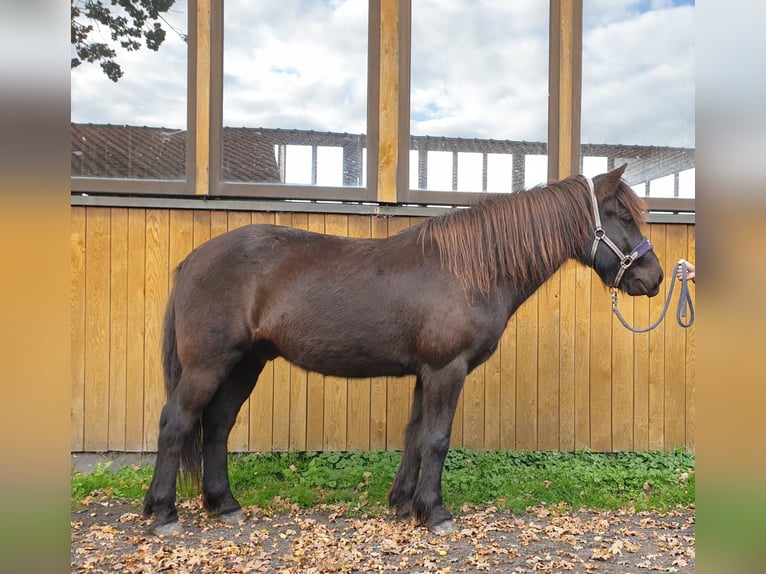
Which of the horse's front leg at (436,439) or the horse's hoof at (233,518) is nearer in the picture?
the horse's front leg at (436,439)

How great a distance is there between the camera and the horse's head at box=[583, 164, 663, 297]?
128 inches

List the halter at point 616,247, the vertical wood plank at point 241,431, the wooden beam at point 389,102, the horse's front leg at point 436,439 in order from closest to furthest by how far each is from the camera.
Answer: the horse's front leg at point 436,439
the halter at point 616,247
the vertical wood plank at point 241,431
the wooden beam at point 389,102

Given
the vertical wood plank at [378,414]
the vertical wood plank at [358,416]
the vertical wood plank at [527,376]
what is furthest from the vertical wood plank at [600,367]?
the vertical wood plank at [358,416]

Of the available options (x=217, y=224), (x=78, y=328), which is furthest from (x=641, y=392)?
(x=78, y=328)

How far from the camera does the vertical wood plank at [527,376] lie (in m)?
4.56

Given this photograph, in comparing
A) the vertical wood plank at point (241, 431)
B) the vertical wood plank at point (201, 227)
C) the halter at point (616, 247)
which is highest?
the vertical wood plank at point (201, 227)

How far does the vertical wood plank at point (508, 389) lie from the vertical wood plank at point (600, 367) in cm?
70

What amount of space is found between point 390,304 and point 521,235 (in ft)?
3.04

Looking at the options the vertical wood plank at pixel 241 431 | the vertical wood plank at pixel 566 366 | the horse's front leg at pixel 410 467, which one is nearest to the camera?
the horse's front leg at pixel 410 467

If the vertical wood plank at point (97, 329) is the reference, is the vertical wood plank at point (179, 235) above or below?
above

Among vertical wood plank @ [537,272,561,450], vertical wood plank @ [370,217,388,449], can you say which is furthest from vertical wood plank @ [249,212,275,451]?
vertical wood plank @ [537,272,561,450]

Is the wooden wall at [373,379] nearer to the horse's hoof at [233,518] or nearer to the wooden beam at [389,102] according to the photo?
the wooden beam at [389,102]

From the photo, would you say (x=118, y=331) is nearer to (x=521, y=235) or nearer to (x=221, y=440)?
(x=221, y=440)

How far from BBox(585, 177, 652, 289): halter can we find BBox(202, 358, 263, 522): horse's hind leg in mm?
2332
